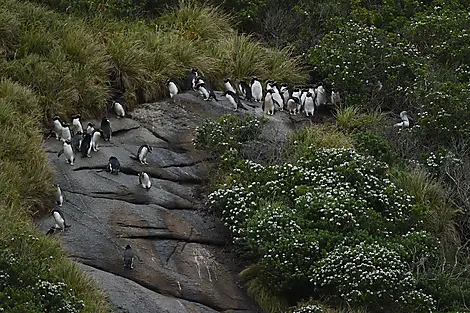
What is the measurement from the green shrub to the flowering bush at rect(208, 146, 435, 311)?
2.09 feet

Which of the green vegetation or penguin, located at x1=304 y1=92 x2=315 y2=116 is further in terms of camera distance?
penguin, located at x1=304 y1=92 x2=315 y2=116

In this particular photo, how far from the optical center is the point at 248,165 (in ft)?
45.0

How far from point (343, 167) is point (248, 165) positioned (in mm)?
1445

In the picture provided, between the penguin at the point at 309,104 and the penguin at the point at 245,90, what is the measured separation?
98 centimetres

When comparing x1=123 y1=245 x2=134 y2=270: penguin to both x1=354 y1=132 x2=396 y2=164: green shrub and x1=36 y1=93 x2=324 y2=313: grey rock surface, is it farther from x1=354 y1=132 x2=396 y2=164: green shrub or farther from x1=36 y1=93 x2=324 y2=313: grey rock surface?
x1=354 y1=132 x2=396 y2=164: green shrub

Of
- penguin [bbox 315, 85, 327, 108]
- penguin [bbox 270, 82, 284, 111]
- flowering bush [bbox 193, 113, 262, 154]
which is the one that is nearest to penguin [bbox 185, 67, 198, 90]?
flowering bush [bbox 193, 113, 262, 154]

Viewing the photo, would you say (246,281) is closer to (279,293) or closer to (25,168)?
(279,293)

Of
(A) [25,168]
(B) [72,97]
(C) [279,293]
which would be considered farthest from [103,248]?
(B) [72,97]

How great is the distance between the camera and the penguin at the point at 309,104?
1602 centimetres

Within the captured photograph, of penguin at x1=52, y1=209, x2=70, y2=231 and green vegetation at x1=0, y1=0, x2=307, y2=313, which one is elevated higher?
green vegetation at x1=0, y1=0, x2=307, y2=313

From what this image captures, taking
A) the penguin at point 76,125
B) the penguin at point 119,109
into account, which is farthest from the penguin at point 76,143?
the penguin at point 119,109

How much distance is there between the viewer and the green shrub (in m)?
14.6

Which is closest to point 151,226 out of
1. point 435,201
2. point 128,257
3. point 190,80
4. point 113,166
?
point 128,257

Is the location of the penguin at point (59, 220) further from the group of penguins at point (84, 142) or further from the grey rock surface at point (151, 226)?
the group of penguins at point (84, 142)
